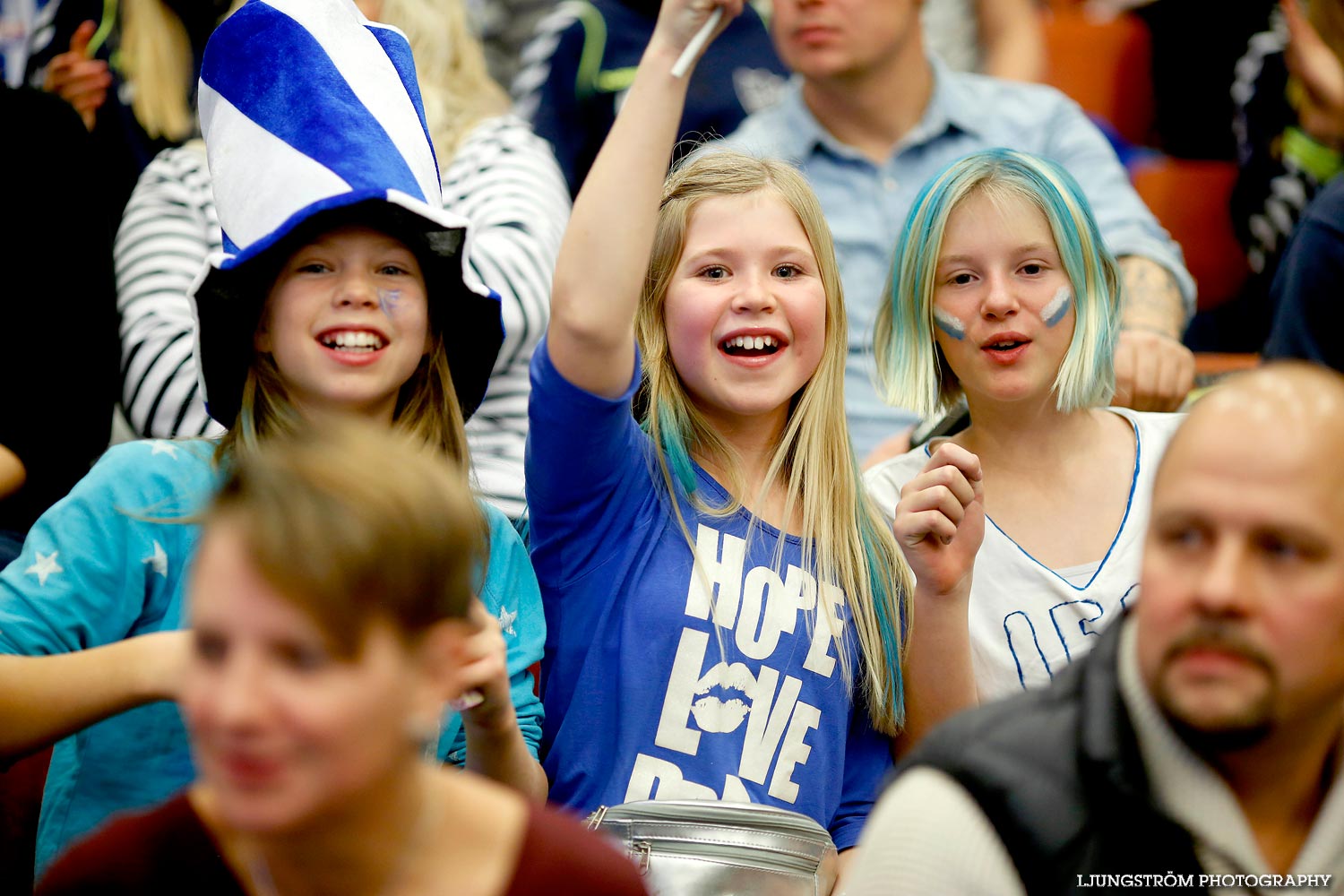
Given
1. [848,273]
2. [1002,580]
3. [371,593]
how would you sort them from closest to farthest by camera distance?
[371,593], [1002,580], [848,273]

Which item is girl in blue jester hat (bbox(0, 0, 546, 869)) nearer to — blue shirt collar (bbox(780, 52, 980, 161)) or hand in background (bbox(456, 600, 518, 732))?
hand in background (bbox(456, 600, 518, 732))

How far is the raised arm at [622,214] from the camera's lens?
72.7 inches

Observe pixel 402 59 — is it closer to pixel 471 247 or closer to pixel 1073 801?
pixel 471 247

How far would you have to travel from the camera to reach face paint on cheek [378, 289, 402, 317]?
211 cm

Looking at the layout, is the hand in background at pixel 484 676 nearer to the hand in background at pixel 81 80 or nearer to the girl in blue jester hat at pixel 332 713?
the girl in blue jester hat at pixel 332 713

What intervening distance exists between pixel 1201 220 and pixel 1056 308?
1982 millimetres

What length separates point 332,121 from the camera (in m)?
2.07

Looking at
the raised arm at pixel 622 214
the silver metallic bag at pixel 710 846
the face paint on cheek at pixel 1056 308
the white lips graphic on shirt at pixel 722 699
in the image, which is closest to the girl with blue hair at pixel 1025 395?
the face paint on cheek at pixel 1056 308

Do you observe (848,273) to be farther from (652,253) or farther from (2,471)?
(2,471)

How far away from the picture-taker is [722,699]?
2.07m

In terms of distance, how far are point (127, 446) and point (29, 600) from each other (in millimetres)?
263

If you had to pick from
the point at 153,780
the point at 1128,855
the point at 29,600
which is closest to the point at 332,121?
the point at 29,600

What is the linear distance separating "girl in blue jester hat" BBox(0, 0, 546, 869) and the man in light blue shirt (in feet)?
3.79

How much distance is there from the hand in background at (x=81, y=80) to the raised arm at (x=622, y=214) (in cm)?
179
